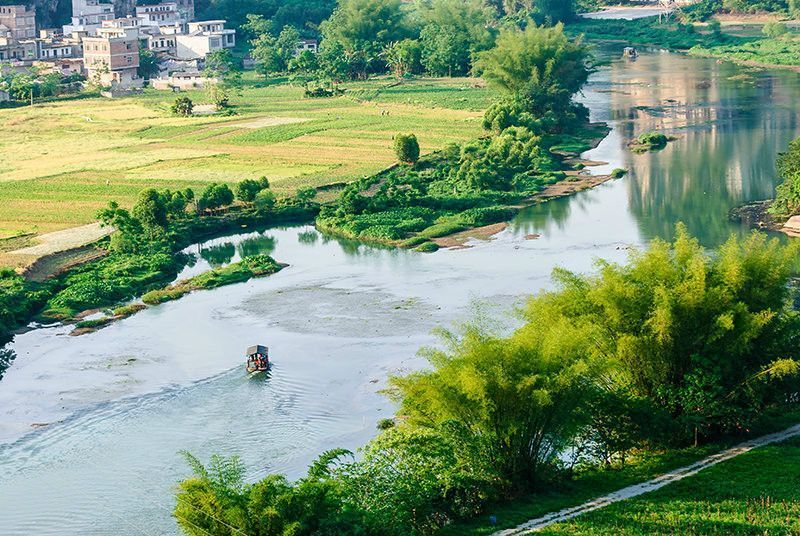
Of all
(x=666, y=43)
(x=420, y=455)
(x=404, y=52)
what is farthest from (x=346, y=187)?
(x=666, y=43)

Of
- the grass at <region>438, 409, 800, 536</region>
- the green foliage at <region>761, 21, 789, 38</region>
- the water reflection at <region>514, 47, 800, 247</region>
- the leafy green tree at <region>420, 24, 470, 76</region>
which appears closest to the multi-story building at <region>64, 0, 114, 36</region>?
the leafy green tree at <region>420, 24, 470, 76</region>

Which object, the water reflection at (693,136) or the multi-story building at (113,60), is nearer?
the water reflection at (693,136)

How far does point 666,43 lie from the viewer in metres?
71.8

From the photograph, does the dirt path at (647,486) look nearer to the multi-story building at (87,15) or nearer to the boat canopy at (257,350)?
the boat canopy at (257,350)

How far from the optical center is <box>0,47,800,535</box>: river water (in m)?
19.2

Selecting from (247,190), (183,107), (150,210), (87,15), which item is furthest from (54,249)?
(87,15)

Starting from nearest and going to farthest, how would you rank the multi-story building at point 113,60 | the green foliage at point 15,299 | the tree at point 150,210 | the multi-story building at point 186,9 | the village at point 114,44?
the green foliage at point 15,299, the tree at point 150,210, the multi-story building at point 113,60, the village at point 114,44, the multi-story building at point 186,9

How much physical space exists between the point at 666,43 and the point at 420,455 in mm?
59095

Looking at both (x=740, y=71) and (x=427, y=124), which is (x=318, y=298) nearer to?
Result: (x=427, y=124)

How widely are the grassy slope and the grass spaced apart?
0.11 metres

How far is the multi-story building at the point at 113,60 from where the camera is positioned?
5959 cm

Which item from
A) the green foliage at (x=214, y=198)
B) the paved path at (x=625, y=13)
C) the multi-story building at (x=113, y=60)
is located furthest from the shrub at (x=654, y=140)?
the paved path at (x=625, y=13)

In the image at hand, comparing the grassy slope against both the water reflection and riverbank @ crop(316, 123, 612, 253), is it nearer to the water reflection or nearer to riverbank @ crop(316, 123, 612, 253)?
the water reflection

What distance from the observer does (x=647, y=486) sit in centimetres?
1678
